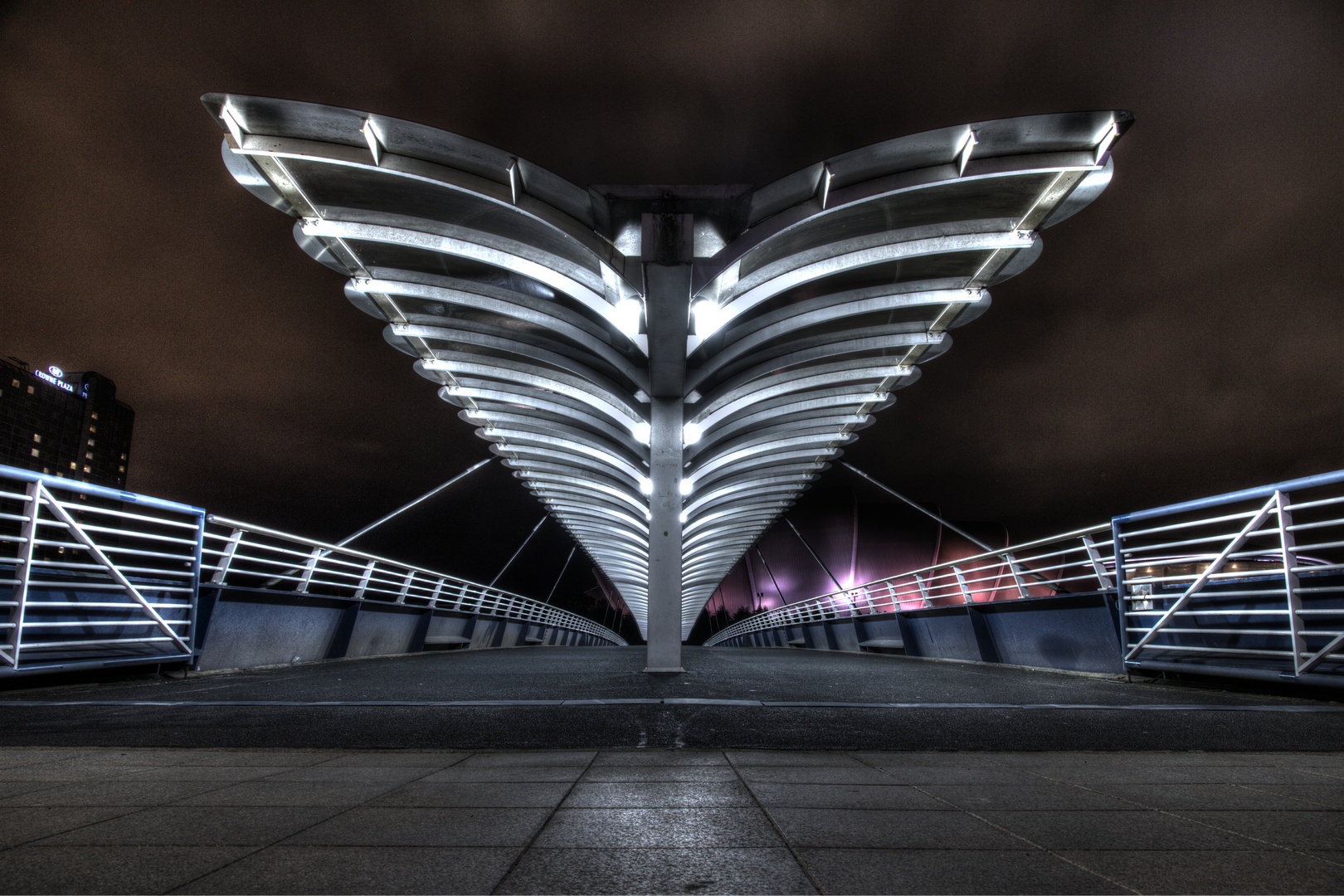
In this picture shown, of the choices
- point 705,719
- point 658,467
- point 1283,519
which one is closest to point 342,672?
point 658,467

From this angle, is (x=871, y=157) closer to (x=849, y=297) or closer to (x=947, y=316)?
(x=849, y=297)

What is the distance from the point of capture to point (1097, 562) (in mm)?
6930

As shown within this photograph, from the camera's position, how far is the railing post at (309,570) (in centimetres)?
867

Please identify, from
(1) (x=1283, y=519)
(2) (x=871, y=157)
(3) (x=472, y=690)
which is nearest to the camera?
(1) (x=1283, y=519)

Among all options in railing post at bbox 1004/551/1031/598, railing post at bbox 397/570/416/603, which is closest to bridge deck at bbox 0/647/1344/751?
railing post at bbox 1004/551/1031/598

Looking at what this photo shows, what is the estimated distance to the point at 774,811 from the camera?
7.01 feet

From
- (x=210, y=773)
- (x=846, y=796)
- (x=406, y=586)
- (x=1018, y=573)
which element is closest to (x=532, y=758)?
(x=210, y=773)

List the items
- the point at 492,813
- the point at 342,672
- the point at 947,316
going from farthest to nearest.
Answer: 1. the point at 947,316
2. the point at 342,672
3. the point at 492,813

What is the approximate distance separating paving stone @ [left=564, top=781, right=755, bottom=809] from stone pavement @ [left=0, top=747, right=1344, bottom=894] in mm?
13

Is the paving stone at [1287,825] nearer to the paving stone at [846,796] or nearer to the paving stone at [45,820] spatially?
the paving stone at [846,796]

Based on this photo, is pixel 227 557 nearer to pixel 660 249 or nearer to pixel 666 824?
pixel 660 249

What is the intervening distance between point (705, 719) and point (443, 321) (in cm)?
754

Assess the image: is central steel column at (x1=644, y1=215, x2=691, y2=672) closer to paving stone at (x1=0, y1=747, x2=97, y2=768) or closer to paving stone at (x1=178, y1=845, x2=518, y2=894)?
paving stone at (x1=0, y1=747, x2=97, y2=768)

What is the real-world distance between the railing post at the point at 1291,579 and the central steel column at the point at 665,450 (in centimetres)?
511
